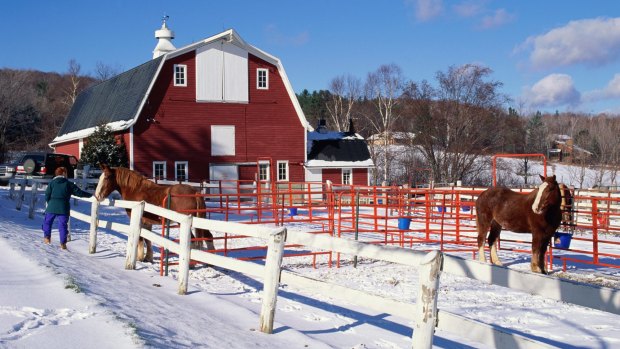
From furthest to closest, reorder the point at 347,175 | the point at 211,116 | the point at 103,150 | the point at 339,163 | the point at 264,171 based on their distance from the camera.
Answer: the point at 347,175 → the point at 339,163 → the point at 264,171 → the point at 211,116 → the point at 103,150

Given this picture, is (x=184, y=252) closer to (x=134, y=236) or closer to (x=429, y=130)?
(x=134, y=236)

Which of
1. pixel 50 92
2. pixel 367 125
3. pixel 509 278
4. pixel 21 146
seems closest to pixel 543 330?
pixel 509 278

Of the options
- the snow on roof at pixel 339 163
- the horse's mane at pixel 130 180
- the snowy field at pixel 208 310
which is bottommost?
the snowy field at pixel 208 310

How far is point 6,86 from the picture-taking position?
178 ft

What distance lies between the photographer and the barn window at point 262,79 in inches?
1302

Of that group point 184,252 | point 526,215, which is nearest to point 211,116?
point 526,215

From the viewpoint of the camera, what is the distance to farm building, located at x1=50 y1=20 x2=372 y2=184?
30.7m

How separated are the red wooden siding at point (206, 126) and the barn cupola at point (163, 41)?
831cm

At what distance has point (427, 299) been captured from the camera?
443cm

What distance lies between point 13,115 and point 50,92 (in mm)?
37106

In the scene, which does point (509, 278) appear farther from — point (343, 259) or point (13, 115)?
point (13, 115)

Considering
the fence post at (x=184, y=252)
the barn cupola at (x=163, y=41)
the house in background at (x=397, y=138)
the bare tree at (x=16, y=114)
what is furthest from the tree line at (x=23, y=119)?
the fence post at (x=184, y=252)

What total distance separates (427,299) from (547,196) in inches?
307

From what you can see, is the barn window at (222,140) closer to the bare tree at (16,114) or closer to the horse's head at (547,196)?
the horse's head at (547,196)
